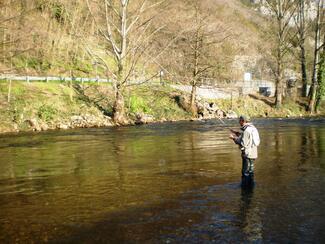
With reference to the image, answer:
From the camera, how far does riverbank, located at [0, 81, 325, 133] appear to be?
35281 millimetres

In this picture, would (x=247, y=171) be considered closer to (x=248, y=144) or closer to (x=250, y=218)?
(x=248, y=144)

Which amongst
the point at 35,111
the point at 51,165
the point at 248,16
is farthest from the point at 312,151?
the point at 248,16

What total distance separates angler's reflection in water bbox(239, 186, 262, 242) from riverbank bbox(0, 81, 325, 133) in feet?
81.6

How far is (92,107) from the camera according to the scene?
40344 mm

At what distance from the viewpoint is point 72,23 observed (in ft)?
169

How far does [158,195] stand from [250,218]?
10.9ft

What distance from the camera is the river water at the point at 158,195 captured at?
9484 millimetres

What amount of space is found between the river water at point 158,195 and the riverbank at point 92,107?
37.6 feet

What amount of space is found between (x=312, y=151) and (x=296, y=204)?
10.8m

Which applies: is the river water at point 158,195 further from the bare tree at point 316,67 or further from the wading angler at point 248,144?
the bare tree at point 316,67

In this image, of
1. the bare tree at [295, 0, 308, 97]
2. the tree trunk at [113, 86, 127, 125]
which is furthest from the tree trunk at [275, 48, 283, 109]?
the tree trunk at [113, 86, 127, 125]

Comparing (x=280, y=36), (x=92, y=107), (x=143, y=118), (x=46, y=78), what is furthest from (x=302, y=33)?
Answer: (x=46, y=78)

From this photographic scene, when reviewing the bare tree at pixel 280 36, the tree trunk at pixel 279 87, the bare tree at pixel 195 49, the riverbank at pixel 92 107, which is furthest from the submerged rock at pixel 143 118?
the bare tree at pixel 280 36

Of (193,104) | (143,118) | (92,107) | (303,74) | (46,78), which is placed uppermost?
(303,74)
